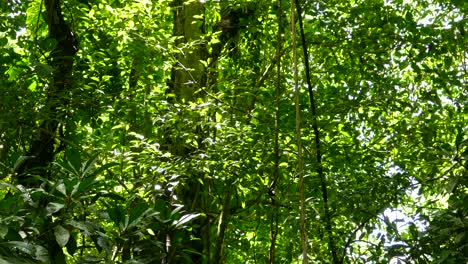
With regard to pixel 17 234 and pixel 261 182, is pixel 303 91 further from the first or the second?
pixel 17 234

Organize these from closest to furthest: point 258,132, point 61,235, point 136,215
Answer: point 61,235 < point 136,215 < point 258,132

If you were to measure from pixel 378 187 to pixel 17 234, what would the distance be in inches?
63.5

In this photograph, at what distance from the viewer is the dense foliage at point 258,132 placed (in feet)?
7.98

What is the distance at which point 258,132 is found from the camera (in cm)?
275

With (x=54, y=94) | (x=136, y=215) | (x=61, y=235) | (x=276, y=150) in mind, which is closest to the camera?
(x=61, y=235)

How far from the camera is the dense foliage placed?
2.43 m

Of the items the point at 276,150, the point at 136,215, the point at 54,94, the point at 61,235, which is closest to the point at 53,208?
the point at 61,235

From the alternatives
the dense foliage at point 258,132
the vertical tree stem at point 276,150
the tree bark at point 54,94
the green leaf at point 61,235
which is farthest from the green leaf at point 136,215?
the tree bark at point 54,94

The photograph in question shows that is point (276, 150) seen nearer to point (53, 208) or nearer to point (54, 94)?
point (53, 208)

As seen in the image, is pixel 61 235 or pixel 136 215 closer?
pixel 61 235

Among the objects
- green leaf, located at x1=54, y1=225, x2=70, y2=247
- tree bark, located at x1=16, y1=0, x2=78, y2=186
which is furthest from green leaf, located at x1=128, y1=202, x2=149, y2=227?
tree bark, located at x1=16, y1=0, x2=78, y2=186

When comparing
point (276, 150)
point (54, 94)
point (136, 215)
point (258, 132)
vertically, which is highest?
point (54, 94)

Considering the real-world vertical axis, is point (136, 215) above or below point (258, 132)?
below

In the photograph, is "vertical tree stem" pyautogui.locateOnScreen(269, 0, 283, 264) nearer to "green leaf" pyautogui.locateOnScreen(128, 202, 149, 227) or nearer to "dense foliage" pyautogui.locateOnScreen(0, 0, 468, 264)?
"dense foliage" pyautogui.locateOnScreen(0, 0, 468, 264)
